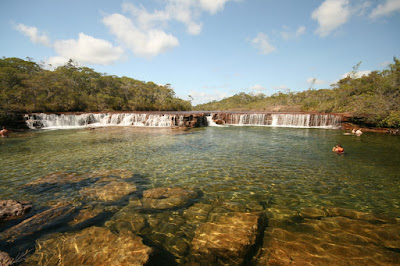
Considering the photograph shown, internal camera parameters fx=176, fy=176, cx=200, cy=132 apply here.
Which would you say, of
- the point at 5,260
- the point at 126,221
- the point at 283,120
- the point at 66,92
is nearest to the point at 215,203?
the point at 126,221

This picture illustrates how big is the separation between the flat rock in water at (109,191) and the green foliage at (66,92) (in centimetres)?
2805

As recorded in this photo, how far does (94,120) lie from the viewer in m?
28.7

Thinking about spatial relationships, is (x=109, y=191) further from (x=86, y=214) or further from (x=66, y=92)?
(x=66, y=92)

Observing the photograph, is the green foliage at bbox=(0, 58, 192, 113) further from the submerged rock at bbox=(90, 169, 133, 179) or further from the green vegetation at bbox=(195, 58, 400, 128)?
the green vegetation at bbox=(195, 58, 400, 128)

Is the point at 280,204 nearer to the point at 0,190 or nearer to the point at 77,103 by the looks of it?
the point at 0,190

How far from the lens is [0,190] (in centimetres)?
580

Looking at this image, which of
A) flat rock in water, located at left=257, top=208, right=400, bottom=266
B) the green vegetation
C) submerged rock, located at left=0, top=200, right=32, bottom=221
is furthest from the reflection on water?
the green vegetation

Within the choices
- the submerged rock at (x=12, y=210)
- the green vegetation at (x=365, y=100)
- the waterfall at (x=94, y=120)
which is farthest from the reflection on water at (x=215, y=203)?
the waterfall at (x=94, y=120)

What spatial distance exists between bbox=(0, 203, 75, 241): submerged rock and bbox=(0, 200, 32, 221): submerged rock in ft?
1.58

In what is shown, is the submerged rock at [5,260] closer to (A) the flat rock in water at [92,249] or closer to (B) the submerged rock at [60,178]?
(A) the flat rock in water at [92,249]

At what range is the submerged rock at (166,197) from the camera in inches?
191

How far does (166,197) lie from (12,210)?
3732 millimetres

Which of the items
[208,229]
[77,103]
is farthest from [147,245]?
[77,103]

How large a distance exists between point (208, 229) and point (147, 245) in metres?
1.26
